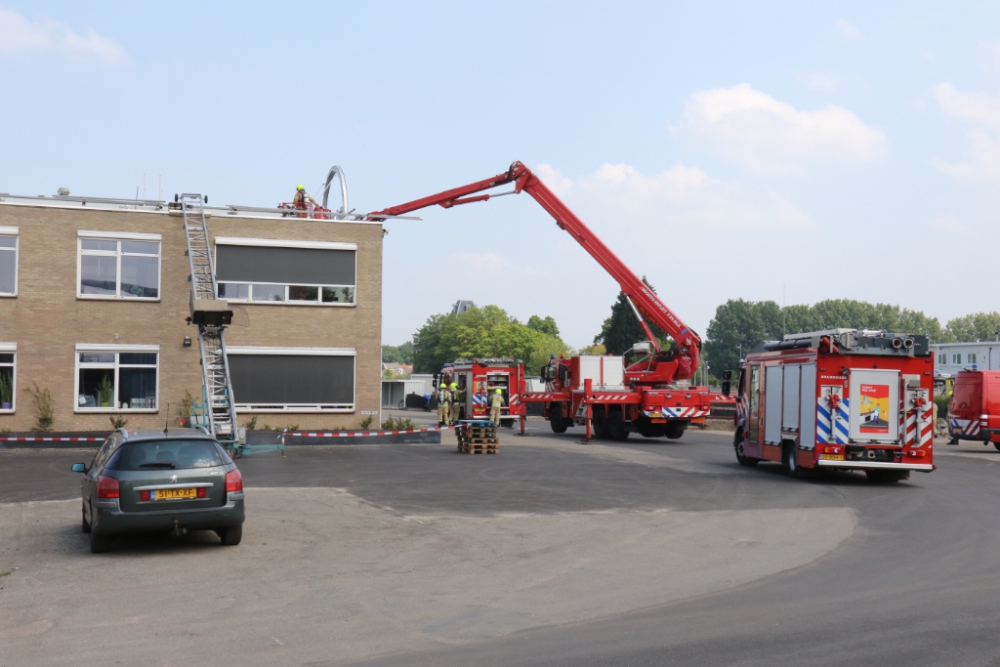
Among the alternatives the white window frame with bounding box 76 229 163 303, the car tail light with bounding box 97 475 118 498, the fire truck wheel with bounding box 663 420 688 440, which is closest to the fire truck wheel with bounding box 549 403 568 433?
the fire truck wheel with bounding box 663 420 688 440

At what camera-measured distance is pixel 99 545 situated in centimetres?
1118

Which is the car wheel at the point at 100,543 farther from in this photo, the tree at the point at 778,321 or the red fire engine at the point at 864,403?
the tree at the point at 778,321

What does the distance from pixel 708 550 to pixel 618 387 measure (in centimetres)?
2196

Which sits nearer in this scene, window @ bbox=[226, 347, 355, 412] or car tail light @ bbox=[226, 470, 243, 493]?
car tail light @ bbox=[226, 470, 243, 493]

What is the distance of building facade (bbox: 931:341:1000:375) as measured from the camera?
71562mm

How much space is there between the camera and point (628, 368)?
34.1 meters

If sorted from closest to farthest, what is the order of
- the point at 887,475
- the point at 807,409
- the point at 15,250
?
1. the point at 807,409
2. the point at 887,475
3. the point at 15,250

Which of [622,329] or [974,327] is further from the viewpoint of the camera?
[974,327]

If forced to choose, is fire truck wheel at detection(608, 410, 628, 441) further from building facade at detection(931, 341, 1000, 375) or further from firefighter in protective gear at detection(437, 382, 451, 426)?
building facade at detection(931, 341, 1000, 375)

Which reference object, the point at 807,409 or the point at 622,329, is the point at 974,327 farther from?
the point at 807,409

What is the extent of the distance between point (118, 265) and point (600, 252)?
1451 cm

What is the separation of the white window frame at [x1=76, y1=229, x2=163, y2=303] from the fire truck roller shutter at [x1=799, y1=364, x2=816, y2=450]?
1872 centimetres

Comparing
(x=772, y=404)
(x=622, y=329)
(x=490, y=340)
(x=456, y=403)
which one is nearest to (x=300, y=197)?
(x=456, y=403)

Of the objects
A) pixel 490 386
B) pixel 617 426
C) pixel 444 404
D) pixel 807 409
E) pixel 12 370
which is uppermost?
pixel 12 370
